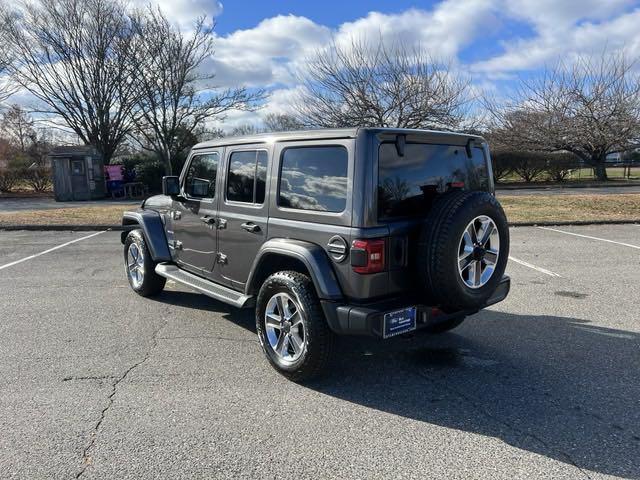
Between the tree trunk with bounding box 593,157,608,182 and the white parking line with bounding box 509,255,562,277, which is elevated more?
the tree trunk with bounding box 593,157,608,182

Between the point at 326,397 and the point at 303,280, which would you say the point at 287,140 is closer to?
the point at 303,280

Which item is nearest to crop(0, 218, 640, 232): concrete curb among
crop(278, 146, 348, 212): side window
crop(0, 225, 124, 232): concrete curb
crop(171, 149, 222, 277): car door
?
crop(0, 225, 124, 232): concrete curb

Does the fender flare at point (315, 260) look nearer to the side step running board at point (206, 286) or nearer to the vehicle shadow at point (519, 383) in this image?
the side step running board at point (206, 286)

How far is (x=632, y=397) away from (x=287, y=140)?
3.14 m

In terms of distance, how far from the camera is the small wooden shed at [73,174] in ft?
69.5

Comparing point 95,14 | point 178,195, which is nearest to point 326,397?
point 178,195

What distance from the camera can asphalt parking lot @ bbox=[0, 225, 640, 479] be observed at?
2.67 metres

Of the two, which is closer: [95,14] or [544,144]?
[95,14]

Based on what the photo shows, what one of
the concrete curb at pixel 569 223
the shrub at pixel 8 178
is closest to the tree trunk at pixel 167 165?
the shrub at pixel 8 178

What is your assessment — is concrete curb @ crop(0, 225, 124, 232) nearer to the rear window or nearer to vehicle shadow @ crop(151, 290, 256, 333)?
vehicle shadow @ crop(151, 290, 256, 333)

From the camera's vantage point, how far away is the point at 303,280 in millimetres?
3551

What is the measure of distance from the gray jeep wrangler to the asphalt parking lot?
466 millimetres

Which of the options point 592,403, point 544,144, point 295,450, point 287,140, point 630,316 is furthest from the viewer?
point 544,144

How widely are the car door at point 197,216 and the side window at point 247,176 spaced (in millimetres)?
263
